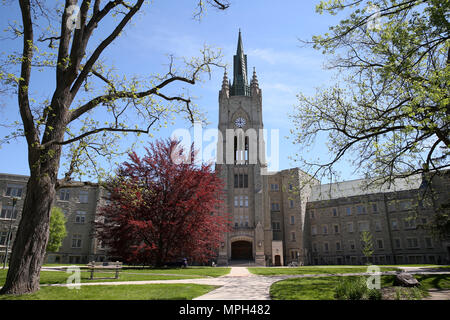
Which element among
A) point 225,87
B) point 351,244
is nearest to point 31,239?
point 351,244

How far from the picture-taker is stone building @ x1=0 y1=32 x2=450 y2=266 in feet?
125

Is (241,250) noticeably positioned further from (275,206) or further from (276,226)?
(275,206)

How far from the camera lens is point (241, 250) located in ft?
138

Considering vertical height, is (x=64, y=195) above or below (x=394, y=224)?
above

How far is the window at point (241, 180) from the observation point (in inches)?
1724

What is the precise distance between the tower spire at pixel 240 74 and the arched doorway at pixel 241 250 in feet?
80.6

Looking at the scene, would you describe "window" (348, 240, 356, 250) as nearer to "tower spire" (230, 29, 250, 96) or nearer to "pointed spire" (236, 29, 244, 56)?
"tower spire" (230, 29, 250, 96)

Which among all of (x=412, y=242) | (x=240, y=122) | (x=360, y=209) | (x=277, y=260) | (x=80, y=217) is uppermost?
(x=240, y=122)

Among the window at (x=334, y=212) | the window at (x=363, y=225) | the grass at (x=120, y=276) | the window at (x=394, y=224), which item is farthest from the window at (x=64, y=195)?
the window at (x=394, y=224)

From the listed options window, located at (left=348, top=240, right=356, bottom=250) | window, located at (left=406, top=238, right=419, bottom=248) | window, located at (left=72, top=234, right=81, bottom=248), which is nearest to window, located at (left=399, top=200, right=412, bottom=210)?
window, located at (left=406, top=238, right=419, bottom=248)

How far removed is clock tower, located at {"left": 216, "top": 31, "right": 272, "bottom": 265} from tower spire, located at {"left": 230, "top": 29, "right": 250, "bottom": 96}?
1.49 m

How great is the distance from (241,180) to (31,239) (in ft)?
121
